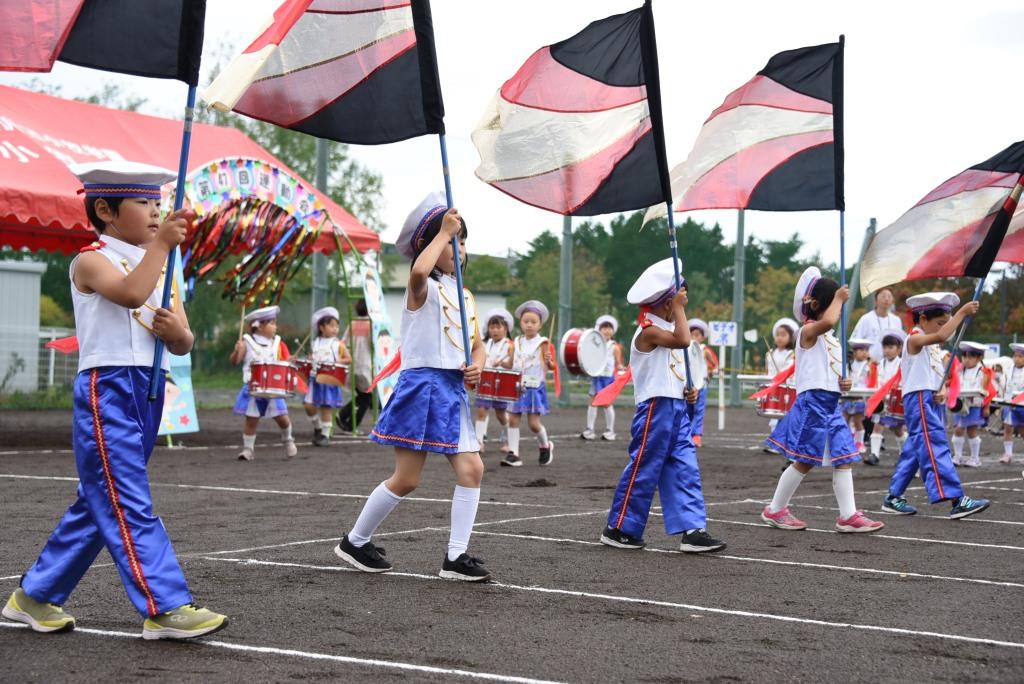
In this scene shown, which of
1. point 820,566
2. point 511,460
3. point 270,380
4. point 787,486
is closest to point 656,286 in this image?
point 820,566

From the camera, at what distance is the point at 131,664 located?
4727mm

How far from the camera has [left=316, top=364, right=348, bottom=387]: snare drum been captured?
17625 mm

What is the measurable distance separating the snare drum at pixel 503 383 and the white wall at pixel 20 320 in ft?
57.0

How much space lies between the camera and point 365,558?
22.9 feet

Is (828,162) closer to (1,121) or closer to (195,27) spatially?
(195,27)

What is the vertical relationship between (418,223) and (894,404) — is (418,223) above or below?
above

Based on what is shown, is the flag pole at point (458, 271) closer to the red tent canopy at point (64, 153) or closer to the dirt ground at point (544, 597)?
the dirt ground at point (544, 597)

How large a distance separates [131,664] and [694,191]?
653 centimetres

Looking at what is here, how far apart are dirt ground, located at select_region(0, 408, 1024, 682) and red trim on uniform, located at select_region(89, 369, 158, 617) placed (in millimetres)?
246

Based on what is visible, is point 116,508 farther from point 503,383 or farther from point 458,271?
point 503,383

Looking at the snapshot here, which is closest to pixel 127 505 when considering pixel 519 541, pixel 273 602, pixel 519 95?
pixel 273 602

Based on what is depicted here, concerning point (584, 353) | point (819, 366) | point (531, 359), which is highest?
point (584, 353)

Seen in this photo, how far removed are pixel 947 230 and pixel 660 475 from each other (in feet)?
13.8

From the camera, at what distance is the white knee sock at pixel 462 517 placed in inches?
267
